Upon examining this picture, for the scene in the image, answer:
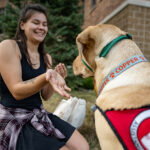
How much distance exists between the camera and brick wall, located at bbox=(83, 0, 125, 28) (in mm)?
8117

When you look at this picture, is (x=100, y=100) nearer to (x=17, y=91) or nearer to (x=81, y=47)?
(x=81, y=47)

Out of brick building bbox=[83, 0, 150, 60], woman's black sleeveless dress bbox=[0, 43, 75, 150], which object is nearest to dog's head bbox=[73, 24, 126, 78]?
woman's black sleeveless dress bbox=[0, 43, 75, 150]

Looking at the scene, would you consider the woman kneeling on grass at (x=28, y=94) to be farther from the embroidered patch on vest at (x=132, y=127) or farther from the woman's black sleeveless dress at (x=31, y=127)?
the embroidered patch on vest at (x=132, y=127)

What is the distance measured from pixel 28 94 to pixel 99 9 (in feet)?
29.2

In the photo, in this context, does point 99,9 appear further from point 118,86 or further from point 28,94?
point 118,86

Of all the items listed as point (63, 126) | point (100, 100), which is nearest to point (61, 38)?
point (63, 126)

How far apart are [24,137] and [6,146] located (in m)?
0.20

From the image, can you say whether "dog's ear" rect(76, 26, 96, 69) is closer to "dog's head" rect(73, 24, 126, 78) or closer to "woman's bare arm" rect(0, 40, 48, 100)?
"dog's head" rect(73, 24, 126, 78)

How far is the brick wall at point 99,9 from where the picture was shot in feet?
26.6

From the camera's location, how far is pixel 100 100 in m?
1.33

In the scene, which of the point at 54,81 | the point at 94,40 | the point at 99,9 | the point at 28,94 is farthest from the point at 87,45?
the point at 99,9

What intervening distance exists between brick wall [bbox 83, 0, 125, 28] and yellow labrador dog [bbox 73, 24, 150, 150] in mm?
6770

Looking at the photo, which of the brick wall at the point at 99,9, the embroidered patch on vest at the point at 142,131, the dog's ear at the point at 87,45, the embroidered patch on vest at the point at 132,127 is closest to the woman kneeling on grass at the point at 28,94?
the dog's ear at the point at 87,45

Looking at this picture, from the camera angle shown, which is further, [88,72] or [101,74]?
[88,72]
